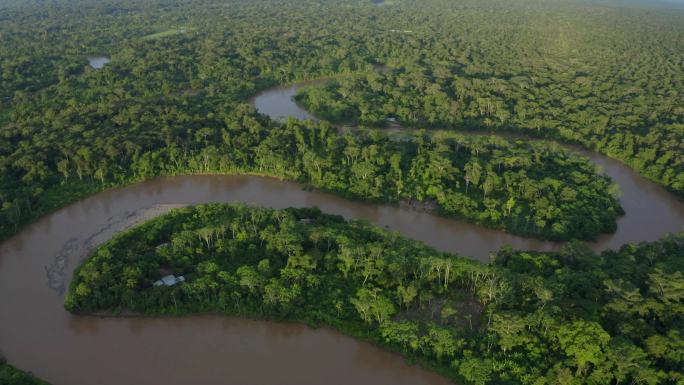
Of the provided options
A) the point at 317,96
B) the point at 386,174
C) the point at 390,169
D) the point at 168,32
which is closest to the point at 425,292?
the point at 386,174

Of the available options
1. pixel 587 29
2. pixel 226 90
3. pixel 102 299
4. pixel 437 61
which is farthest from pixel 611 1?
pixel 102 299

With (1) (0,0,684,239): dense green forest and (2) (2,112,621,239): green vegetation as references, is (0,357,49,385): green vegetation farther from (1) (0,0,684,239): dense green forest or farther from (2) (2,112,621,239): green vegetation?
(2) (2,112,621,239): green vegetation

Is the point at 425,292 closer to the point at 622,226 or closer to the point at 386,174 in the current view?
the point at 386,174

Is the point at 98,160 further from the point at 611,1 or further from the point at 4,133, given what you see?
the point at 611,1

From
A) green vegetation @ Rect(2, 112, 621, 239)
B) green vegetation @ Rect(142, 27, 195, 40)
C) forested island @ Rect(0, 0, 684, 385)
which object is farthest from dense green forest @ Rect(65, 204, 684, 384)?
green vegetation @ Rect(142, 27, 195, 40)

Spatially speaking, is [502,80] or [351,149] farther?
[502,80]
